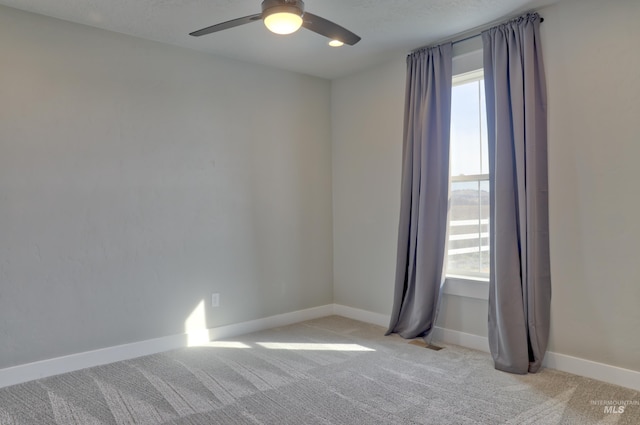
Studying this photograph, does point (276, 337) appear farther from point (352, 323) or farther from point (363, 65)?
point (363, 65)

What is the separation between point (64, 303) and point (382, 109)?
3.17 meters

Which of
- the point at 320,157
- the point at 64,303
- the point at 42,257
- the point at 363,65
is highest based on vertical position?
the point at 363,65

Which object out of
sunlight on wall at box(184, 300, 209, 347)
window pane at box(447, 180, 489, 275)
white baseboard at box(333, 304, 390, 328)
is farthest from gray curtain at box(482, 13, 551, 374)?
sunlight on wall at box(184, 300, 209, 347)

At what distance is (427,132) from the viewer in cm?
365

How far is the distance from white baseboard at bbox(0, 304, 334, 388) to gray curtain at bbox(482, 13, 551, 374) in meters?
2.09

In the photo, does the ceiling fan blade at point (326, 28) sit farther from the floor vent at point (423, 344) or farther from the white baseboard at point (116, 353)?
the white baseboard at point (116, 353)

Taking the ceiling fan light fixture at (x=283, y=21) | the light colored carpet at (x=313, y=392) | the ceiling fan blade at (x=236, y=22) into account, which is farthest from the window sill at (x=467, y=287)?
the ceiling fan blade at (x=236, y=22)

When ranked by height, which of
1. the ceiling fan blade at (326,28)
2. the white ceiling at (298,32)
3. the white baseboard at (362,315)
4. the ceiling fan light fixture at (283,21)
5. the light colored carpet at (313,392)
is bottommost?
the light colored carpet at (313,392)

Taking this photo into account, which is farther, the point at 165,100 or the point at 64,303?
the point at 165,100

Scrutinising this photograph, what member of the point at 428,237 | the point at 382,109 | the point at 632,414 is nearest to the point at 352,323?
the point at 428,237

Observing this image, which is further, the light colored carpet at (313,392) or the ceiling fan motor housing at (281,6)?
the light colored carpet at (313,392)

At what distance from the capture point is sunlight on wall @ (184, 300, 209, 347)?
145 inches

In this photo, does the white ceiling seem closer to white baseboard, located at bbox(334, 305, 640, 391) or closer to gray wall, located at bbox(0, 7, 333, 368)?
gray wall, located at bbox(0, 7, 333, 368)

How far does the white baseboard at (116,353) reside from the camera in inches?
115
